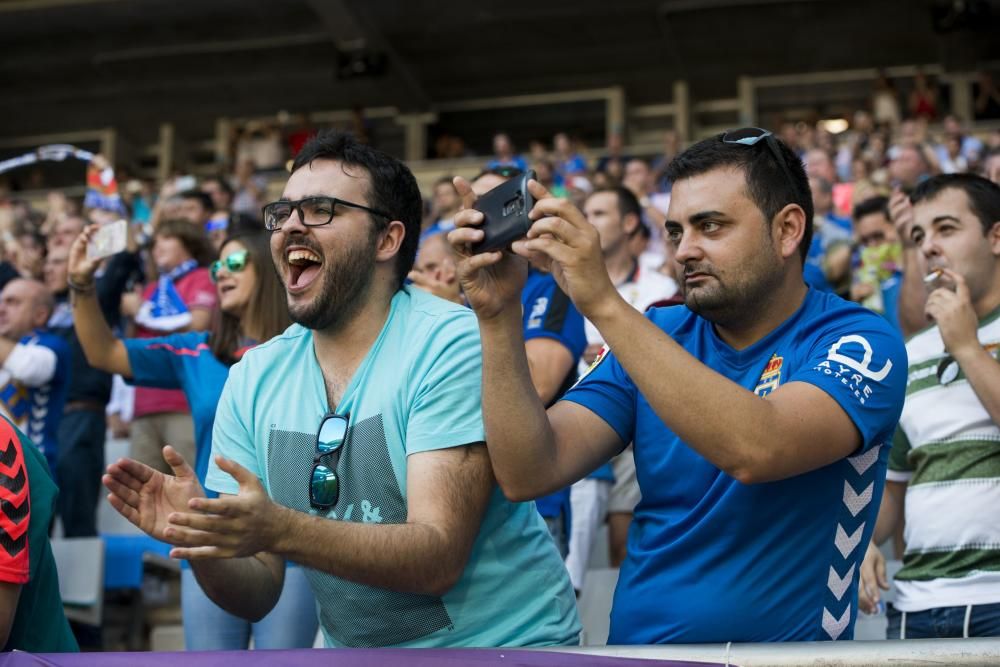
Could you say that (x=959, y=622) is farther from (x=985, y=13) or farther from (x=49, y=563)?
(x=985, y=13)

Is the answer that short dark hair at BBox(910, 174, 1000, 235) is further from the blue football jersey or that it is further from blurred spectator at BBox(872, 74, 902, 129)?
blurred spectator at BBox(872, 74, 902, 129)

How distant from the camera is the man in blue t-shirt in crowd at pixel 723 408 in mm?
2299

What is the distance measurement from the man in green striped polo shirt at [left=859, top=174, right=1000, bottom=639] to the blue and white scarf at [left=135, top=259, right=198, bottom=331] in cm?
437

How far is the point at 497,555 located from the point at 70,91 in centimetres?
2200

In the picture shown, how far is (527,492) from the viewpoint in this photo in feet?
8.32

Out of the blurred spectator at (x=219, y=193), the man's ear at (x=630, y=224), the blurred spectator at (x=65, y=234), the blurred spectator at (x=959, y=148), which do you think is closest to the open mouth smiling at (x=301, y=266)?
the man's ear at (x=630, y=224)

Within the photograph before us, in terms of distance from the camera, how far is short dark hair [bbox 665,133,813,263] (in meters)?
2.69

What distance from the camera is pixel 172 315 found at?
710 centimetres

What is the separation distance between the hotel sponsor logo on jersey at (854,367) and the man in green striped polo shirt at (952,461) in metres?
1.07

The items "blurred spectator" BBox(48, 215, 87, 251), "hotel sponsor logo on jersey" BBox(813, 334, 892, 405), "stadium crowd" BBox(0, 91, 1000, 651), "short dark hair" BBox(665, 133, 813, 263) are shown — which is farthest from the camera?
"blurred spectator" BBox(48, 215, 87, 251)

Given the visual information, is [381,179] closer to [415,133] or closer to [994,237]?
[994,237]

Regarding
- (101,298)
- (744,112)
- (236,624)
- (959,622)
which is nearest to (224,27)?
(744,112)

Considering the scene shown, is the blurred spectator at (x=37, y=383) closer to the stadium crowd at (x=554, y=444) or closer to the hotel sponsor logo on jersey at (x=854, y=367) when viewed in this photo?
the stadium crowd at (x=554, y=444)

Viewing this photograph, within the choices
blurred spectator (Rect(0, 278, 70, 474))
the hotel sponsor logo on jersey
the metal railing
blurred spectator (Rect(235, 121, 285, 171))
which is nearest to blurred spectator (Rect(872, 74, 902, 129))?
blurred spectator (Rect(235, 121, 285, 171))
